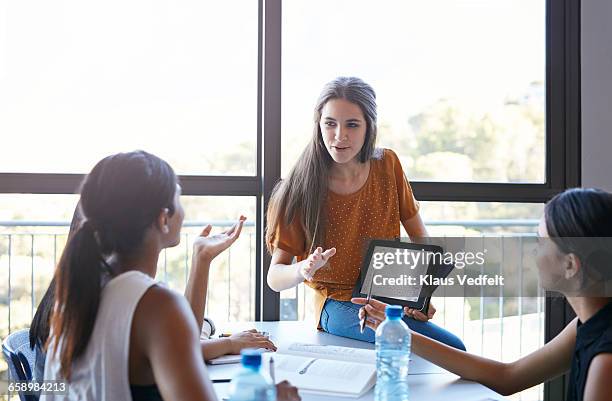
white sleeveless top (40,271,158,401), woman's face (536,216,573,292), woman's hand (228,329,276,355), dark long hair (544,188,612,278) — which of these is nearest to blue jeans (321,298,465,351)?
woman's hand (228,329,276,355)

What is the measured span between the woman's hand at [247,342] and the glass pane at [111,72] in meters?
1.09

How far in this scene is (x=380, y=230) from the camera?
105 inches

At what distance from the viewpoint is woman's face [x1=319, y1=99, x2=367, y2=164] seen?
103 inches

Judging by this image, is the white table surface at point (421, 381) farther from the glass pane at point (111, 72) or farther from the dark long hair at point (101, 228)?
the glass pane at point (111, 72)

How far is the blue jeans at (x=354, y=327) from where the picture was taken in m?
2.37

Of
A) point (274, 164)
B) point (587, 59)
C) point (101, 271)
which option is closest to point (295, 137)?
point (274, 164)

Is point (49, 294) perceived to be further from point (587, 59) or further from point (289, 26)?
point (587, 59)

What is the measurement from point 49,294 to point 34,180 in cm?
126

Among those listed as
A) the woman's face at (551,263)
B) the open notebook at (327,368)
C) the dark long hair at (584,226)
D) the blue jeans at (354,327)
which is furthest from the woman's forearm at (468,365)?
the blue jeans at (354,327)

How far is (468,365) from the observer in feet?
6.03

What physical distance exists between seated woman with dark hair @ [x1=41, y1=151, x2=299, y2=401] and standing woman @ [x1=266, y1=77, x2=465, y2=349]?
108cm

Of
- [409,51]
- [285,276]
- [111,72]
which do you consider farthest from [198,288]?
[409,51]

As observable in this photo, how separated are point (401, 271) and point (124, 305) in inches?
44.6

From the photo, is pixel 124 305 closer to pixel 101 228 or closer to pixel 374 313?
pixel 101 228
